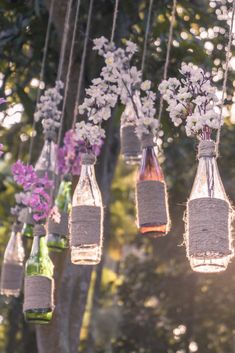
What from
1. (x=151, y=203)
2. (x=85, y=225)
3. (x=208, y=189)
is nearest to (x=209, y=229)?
(x=208, y=189)

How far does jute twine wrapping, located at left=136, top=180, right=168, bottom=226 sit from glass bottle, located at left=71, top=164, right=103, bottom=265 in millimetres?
159

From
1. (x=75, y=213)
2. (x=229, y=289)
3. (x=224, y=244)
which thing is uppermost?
(x=229, y=289)

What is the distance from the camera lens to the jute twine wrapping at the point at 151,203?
2936mm

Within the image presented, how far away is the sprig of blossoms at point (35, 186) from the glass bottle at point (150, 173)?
32.9 inches

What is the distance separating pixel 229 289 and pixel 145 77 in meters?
3.69

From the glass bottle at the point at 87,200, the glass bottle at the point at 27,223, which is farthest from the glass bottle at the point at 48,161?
the glass bottle at the point at 87,200

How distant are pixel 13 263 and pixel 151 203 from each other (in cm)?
142

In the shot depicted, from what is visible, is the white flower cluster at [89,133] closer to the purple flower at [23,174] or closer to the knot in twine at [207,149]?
the knot in twine at [207,149]

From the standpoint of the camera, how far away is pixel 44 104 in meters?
4.29

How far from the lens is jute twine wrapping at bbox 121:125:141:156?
370 cm

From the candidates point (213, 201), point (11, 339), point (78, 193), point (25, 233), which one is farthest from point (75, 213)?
point (11, 339)

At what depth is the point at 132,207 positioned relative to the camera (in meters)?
9.36

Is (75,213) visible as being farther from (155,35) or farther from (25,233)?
(155,35)

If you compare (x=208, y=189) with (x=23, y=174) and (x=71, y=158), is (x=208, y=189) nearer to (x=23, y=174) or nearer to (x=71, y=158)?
(x=23, y=174)
